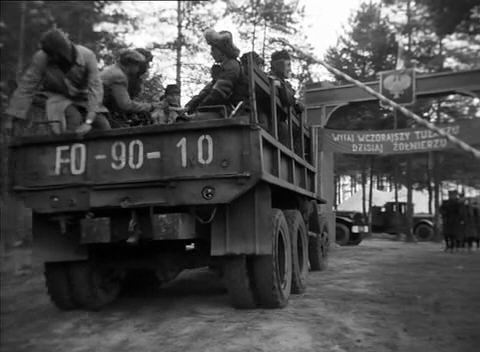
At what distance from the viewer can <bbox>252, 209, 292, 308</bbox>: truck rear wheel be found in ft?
16.1

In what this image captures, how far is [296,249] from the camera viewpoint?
20.0 ft

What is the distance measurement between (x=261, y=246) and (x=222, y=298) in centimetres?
140

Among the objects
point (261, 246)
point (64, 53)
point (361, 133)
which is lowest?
point (261, 246)

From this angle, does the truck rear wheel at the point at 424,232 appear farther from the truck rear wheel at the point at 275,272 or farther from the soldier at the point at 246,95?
the soldier at the point at 246,95

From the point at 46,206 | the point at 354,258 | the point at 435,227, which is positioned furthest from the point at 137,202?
the point at 435,227

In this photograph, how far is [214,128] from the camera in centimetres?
437

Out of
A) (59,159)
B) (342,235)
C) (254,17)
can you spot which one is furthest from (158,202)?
(342,235)

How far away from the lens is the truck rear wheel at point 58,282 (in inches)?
198

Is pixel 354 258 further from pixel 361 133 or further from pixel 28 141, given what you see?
pixel 28 141

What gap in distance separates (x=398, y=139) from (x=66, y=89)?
1099 centimetres

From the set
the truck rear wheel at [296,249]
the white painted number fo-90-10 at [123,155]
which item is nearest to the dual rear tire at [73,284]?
the white painted number fo-90-10 at [123,155]

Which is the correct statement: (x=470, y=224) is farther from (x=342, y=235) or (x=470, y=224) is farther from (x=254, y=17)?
(x=254, y=17)

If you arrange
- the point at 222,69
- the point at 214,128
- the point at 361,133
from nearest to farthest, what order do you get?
the point at 214,128 → the point at 222,69 → the point at 361,133

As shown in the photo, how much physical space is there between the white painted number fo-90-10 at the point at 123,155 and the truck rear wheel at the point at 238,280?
1013 millimetres
